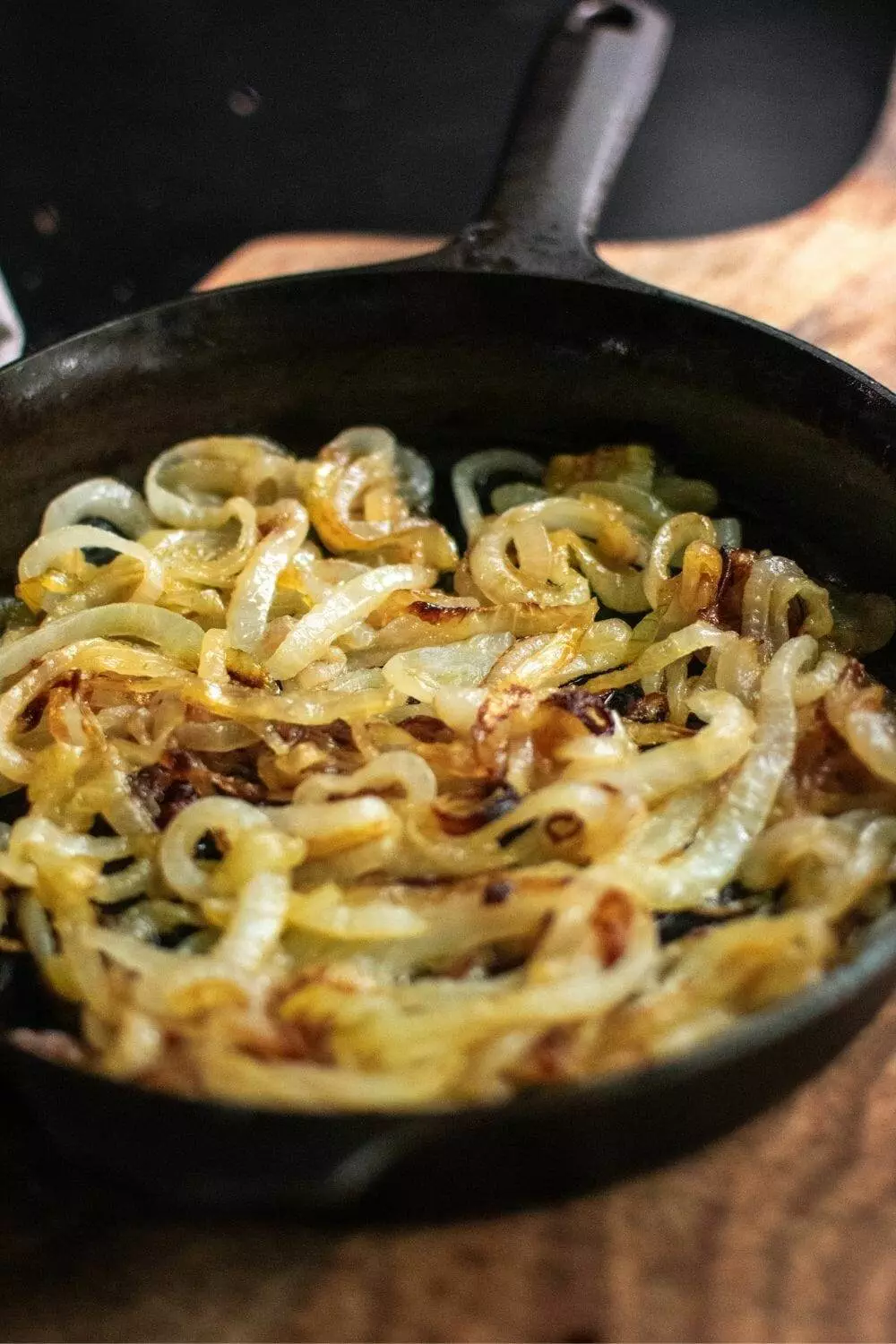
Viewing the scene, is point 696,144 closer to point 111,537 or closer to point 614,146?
point 614,146

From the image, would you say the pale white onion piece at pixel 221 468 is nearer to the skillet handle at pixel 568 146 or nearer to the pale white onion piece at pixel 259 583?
the pale white onion piece at pixel 259 583

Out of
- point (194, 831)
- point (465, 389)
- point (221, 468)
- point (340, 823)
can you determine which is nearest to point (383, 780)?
point (340, 823)

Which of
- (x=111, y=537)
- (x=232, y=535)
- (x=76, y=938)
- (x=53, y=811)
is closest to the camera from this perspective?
(x=76, y=938)

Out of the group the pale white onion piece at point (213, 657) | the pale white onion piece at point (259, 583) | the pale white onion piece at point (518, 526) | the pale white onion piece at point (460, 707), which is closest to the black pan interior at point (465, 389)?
the pale white onion piece at point (518, 526)

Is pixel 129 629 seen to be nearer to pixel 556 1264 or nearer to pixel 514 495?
pixel 514 495

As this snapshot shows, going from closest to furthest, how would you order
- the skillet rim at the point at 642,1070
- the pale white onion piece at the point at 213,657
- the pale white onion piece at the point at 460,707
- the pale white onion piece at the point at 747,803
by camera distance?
the skillet rim at the point at 642,1070 → the pale white onion piece at the point at 747,803 → the pale white onion piece at the point at 460,707 → the pale white onion piece at the point at 213,657

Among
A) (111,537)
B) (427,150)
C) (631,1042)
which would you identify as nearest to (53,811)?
(111,537)
